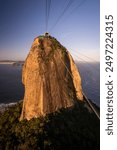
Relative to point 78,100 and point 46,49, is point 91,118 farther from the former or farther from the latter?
point 46,49

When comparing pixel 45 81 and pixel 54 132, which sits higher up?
pixel 45 81

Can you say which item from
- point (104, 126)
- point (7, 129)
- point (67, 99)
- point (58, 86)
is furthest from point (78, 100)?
point (104, 126)

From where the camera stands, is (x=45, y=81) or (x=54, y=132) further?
(x=45, y=81)

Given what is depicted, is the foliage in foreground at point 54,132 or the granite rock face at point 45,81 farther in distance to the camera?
the granite rock face at point 45,81

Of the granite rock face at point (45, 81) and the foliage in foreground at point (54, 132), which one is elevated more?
the granite rock face at point (45, 81)
